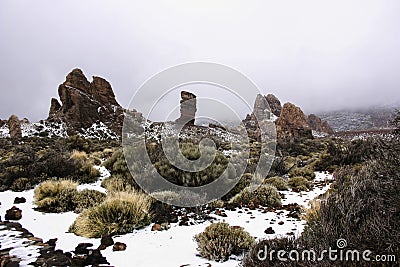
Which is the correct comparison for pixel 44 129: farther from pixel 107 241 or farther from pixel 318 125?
pixel 318 125

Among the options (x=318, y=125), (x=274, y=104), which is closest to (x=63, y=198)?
(x=274, y=104)

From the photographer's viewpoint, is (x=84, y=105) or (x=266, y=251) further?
(x=84, y=105)

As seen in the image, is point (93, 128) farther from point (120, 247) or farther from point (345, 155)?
point (120, 247)

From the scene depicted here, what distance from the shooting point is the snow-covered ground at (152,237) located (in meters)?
4.11

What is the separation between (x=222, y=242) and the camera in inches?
168

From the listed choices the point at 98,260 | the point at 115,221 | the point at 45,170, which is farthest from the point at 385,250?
the point at 45,170

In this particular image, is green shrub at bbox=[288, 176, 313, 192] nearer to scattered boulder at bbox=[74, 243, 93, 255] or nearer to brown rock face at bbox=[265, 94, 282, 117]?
scattered boulder at bbox=[74, 243, 93, 255]

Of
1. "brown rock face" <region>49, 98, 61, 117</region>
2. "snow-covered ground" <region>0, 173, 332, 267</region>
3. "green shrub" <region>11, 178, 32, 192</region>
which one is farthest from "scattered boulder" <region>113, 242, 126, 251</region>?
"brown rock face" <region>49, 98, 61, 117</region>

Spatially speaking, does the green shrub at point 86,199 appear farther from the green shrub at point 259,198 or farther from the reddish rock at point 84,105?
the reddish rock at point 84,105

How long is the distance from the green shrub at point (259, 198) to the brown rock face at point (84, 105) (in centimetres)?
3686

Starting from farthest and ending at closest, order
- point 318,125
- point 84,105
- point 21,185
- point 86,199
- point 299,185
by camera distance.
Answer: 1. point 318,125
2. point 84,105
3. point 299,185
4. point 21,185
5. point 86,199

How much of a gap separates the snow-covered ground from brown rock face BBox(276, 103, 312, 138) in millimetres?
34914

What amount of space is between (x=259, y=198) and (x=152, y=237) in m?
3.45

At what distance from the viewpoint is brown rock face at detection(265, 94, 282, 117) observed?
217ft
